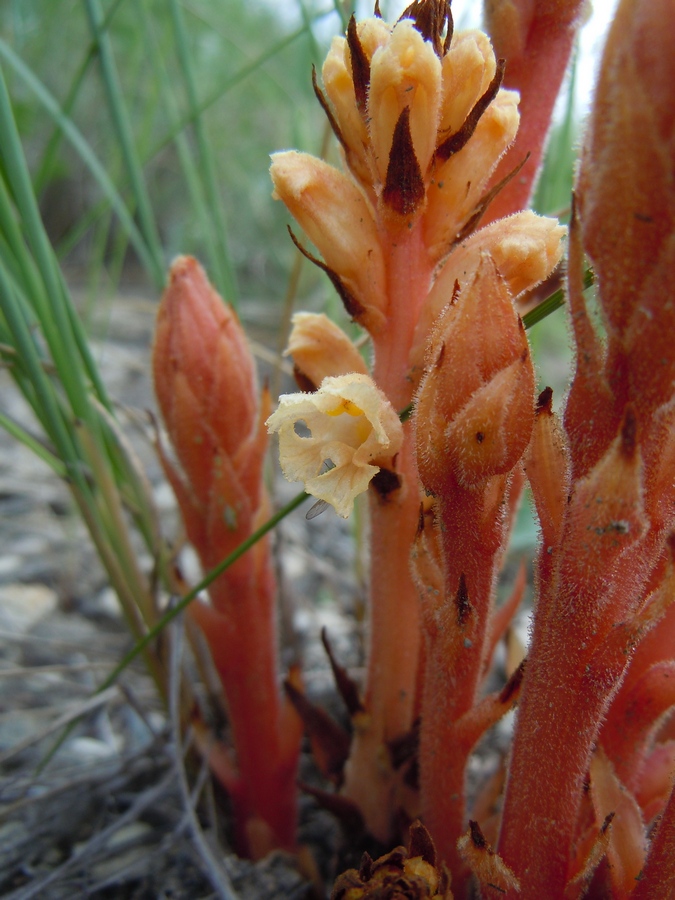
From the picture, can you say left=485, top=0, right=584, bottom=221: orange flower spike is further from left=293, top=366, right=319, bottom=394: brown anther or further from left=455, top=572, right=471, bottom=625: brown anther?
left=455, top=572, right=471, bottom=625: brown anther

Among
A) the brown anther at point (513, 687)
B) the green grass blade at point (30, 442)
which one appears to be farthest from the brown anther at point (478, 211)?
the green grass blade at point (30, 442)

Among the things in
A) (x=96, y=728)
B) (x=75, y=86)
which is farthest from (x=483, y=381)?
(x=96, y=728)

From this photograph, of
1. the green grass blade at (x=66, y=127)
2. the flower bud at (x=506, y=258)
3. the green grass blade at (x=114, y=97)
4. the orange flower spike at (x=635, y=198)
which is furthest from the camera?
the green grass blade at (x=66, y=127)

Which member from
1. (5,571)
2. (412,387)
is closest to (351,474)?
(412,387)

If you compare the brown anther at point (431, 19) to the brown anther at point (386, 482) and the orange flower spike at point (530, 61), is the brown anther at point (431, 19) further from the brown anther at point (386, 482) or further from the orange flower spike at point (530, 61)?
the brown anther at point (386, 482)

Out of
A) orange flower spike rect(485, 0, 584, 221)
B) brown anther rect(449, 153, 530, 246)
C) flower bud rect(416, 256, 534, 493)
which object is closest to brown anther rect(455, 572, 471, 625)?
flower bud rect(416, 256, 534, 493)

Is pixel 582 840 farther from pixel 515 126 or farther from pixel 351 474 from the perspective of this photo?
pixel 515 126
